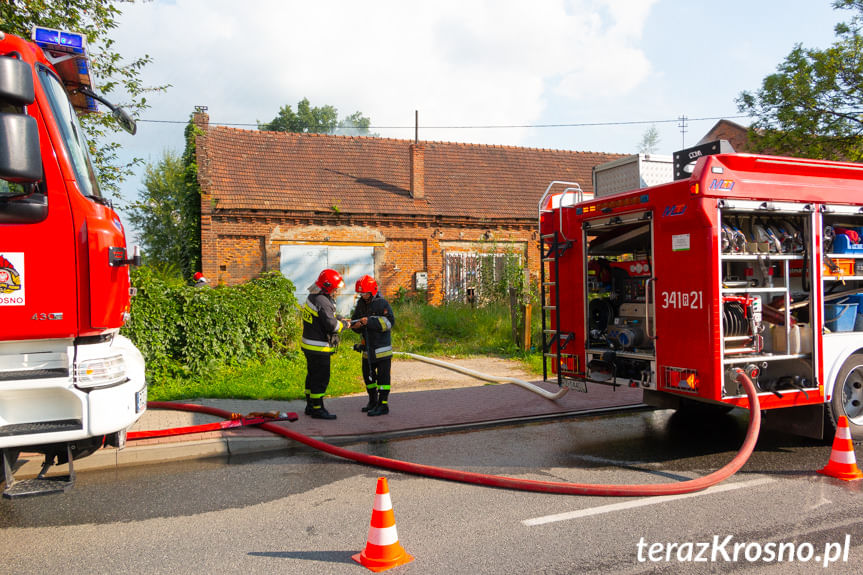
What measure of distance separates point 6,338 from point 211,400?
5.07 metres

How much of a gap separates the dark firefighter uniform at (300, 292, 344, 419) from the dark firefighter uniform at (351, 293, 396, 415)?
1.66 ft

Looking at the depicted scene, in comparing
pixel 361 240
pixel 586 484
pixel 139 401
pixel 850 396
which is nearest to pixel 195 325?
pixel 139 401

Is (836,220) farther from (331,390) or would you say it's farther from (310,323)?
(331,390)

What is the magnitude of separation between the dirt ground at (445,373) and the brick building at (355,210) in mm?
7036

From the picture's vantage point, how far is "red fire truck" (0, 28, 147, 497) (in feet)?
11.3

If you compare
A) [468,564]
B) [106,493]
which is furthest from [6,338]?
[468,564]

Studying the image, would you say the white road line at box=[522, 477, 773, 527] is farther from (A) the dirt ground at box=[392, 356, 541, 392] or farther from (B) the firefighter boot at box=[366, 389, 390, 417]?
(A) the dirt ground at box=[392, 356, 541, 392]

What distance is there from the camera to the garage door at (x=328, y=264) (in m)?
18.4

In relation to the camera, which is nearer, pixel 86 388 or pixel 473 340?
pixel 86 388

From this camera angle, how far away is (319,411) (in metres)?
7.50

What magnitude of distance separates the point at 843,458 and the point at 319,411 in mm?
5368

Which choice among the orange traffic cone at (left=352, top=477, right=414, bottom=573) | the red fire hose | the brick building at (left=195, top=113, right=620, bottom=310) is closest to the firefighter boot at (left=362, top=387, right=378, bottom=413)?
the red fire hose

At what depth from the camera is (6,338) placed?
3.45m

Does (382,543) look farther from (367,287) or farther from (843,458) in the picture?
(367,287)
